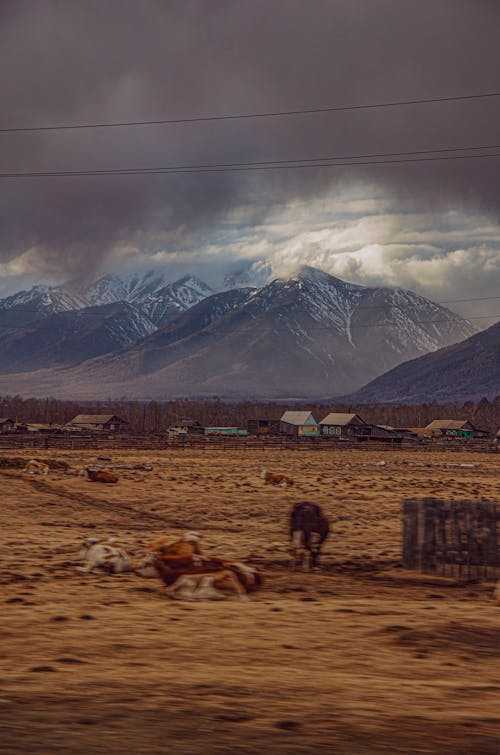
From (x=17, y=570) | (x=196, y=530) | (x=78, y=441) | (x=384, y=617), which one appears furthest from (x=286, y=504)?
(x=78, y=441)

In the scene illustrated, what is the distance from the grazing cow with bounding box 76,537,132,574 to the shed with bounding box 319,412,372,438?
408 ft

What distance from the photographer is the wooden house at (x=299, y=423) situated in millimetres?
156175

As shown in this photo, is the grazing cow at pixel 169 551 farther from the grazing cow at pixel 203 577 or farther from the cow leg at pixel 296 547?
the cow leg at pixel 296 547

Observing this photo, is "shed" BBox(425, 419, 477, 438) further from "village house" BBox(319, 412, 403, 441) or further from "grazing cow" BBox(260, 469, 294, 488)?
"grazing cow" BBox(260, 469, 294, 488)

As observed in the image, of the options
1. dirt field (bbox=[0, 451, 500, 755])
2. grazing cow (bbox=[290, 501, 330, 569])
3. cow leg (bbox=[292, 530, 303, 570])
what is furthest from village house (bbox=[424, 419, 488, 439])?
cow leg (bbox=[292, 530, 303, 570])

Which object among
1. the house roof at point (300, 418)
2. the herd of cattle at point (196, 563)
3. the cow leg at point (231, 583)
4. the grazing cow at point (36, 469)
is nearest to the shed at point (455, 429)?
the house roof at point (300, 418)

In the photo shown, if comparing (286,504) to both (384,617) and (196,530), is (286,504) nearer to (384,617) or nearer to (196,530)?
(196,530)

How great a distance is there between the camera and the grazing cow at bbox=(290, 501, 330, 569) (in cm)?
1620

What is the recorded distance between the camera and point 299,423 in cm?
16012

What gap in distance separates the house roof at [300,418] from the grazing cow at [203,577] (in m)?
146

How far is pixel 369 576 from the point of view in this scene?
15422mm

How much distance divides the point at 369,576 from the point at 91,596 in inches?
221

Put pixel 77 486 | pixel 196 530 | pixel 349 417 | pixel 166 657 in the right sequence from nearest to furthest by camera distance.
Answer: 1. pixel 166 657
2. pixel 196 530
3. pixel 77 486
4. pixel 349 417

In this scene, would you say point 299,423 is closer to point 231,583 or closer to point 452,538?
point 452,538
